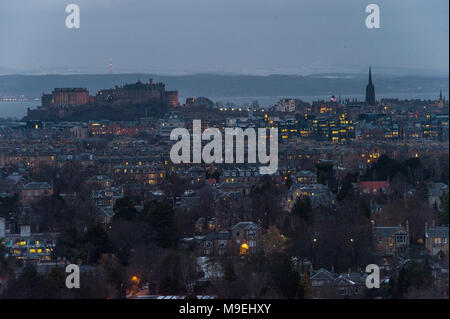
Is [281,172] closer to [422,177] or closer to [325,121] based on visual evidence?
[422,177]

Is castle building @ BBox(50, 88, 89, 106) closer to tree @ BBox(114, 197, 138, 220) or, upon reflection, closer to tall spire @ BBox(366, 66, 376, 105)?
tall spire @ BBox(366, 66, 376, 105)

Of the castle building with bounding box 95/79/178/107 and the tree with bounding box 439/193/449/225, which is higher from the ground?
the castle building with bounding box 95/79/178/107

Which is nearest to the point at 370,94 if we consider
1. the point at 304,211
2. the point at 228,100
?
the point at 228,100

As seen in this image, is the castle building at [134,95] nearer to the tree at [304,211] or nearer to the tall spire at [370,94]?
the tall spire at [370,94]

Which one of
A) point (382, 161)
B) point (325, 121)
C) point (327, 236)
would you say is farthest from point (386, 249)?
point (325, 121)

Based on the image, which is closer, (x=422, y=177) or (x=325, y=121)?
(x=422, y=177)
